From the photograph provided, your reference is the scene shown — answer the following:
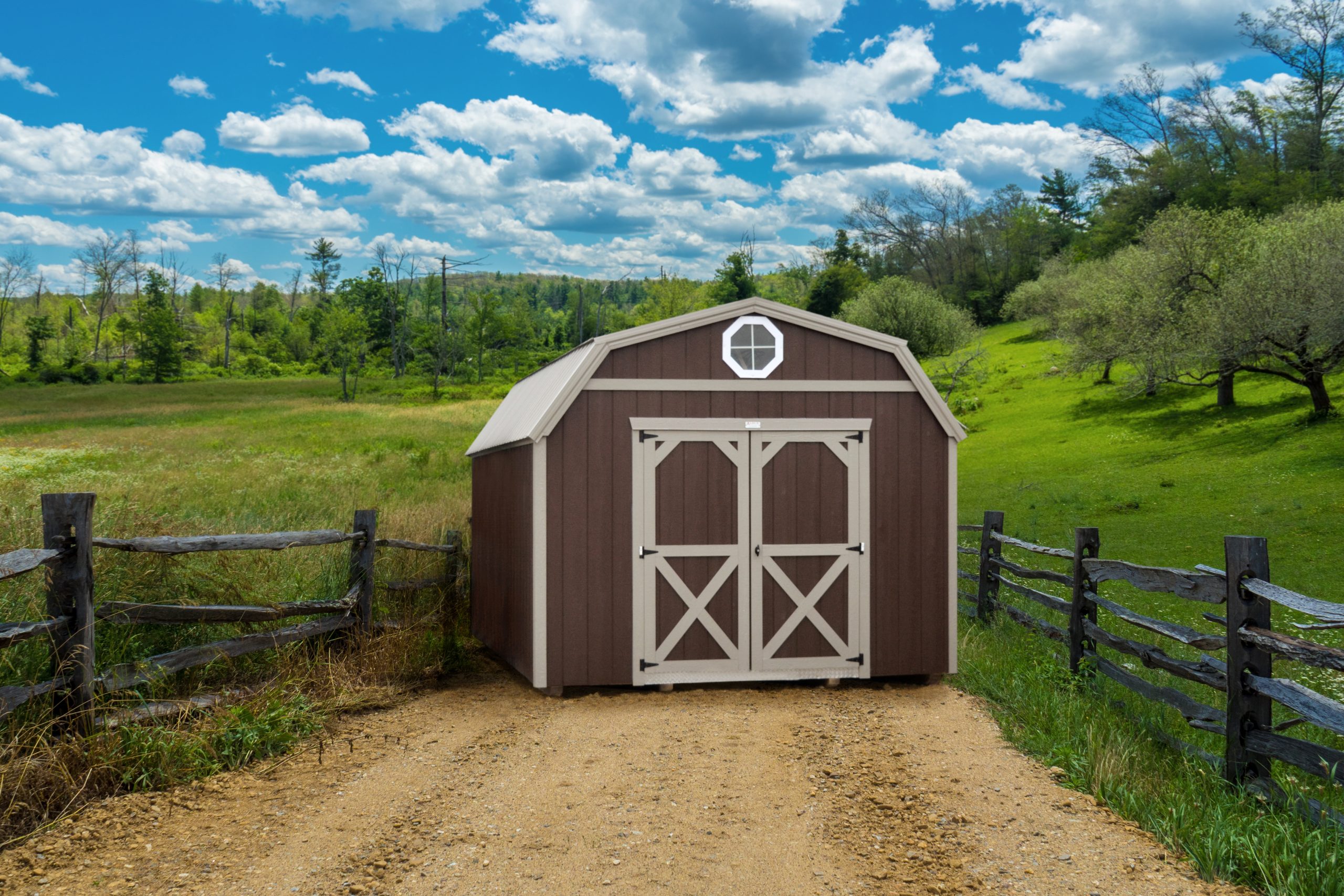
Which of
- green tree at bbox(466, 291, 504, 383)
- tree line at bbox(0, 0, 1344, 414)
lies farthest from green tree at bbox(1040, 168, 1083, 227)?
green tree at bbox(466, 291, 504, 383)

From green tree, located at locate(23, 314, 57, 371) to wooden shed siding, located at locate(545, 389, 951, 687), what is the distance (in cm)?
7298

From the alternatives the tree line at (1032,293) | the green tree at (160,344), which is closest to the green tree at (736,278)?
the tree line at (1032,293)

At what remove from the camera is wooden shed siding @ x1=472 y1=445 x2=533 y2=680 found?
820cm

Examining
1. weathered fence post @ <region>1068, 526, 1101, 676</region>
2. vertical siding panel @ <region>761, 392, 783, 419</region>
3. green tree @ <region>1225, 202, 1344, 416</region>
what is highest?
green tree @ <region>1225, 202, 1344, 416</region>

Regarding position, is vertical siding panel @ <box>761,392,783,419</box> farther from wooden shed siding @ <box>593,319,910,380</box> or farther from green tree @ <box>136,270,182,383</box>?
green tree @ <box>136,270,182,383</box>

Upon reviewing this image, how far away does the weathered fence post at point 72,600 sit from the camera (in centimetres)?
514

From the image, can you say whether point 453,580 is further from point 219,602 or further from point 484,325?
point 484,325

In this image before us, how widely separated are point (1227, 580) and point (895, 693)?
10.6 ft

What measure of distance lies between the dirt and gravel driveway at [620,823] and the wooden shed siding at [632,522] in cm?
118

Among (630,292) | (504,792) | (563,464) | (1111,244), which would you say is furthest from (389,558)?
(630,292)

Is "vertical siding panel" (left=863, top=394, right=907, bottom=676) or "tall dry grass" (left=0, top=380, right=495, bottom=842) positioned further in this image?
"vertical siding panel" (left=863, top=394, right=907, bottom=676)

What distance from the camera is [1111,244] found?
56.0 m

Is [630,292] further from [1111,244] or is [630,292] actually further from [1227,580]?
[1227,580]

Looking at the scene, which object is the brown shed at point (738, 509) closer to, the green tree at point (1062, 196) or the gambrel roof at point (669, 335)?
the gambrel roof at point (669, 335)
